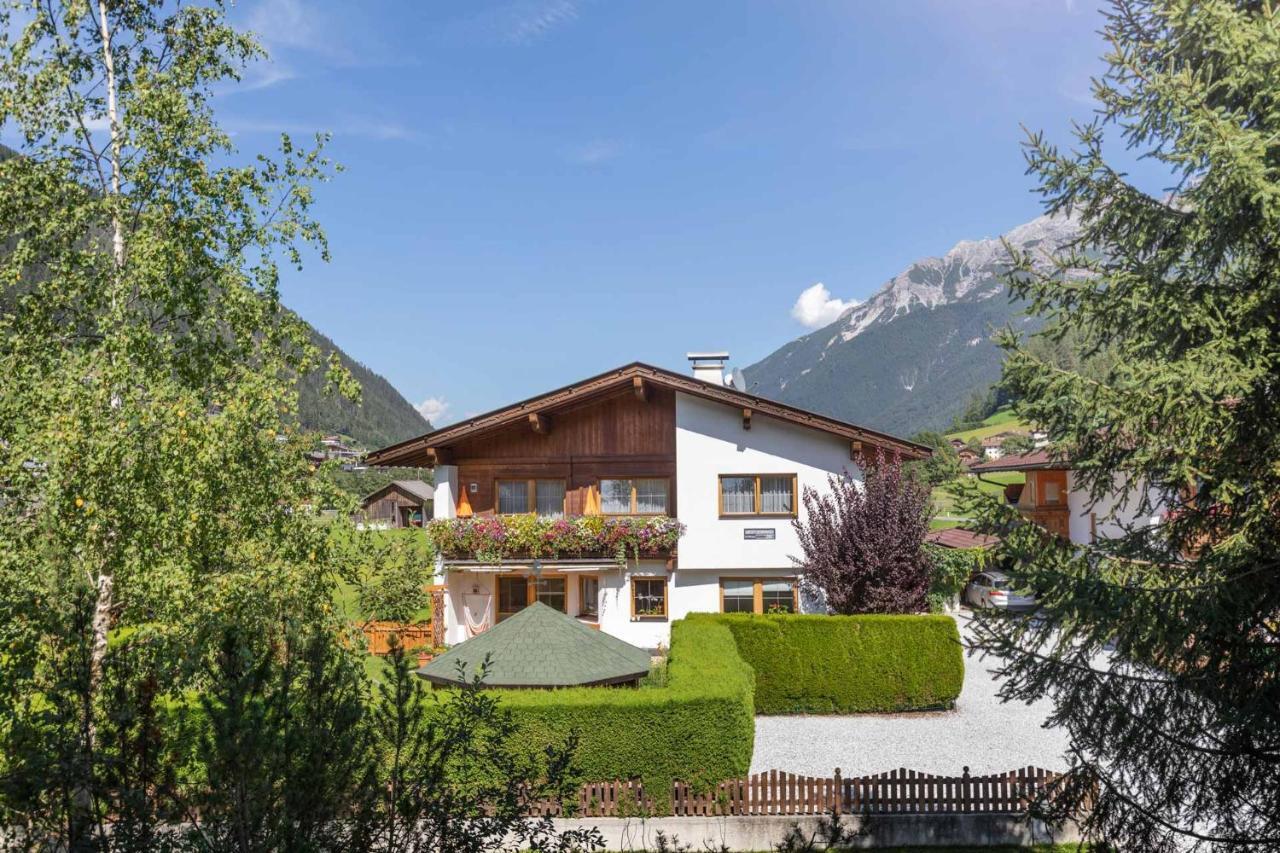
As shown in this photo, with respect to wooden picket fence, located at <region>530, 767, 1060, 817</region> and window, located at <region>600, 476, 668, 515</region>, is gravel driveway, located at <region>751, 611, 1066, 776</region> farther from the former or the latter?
window, located at <region>600, 476, 668, 515</region>

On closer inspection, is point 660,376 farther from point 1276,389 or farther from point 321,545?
point 1276,389

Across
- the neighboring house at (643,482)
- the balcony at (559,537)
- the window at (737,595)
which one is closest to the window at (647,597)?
the neighboring house at (643,482)

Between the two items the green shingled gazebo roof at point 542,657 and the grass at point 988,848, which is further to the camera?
the green shingled gazebo roof at point 542,657

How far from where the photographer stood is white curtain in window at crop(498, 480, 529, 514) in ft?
78.2

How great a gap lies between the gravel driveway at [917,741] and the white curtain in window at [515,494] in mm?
9448

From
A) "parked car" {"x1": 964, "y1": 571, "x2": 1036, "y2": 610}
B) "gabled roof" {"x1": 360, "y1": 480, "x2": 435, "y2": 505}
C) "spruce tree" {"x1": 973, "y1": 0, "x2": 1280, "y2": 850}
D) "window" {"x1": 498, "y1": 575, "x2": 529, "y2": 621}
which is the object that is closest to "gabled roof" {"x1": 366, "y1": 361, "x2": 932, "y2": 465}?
"window" {"x1": 498, "y1": 575, "x2": 529, "y2": 621}

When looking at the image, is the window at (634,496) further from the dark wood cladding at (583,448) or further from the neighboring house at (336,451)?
the neighboring house at (336,451)

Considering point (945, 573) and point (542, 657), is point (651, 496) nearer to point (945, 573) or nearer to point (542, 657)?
point (945, 573)

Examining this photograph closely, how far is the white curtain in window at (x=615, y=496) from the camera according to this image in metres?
23.5

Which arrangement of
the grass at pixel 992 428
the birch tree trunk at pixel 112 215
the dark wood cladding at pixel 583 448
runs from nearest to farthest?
1. the birch tree trunk at pixel 112 215
2. the dark wood cladding at pixel 583 448
3. the grass at pixel 992 428

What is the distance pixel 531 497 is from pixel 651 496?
3.60 meters

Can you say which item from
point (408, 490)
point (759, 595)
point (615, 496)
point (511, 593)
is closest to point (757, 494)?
point (759, 595)

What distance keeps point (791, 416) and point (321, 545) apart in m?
14.7

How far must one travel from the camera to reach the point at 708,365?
27297 millimetres
